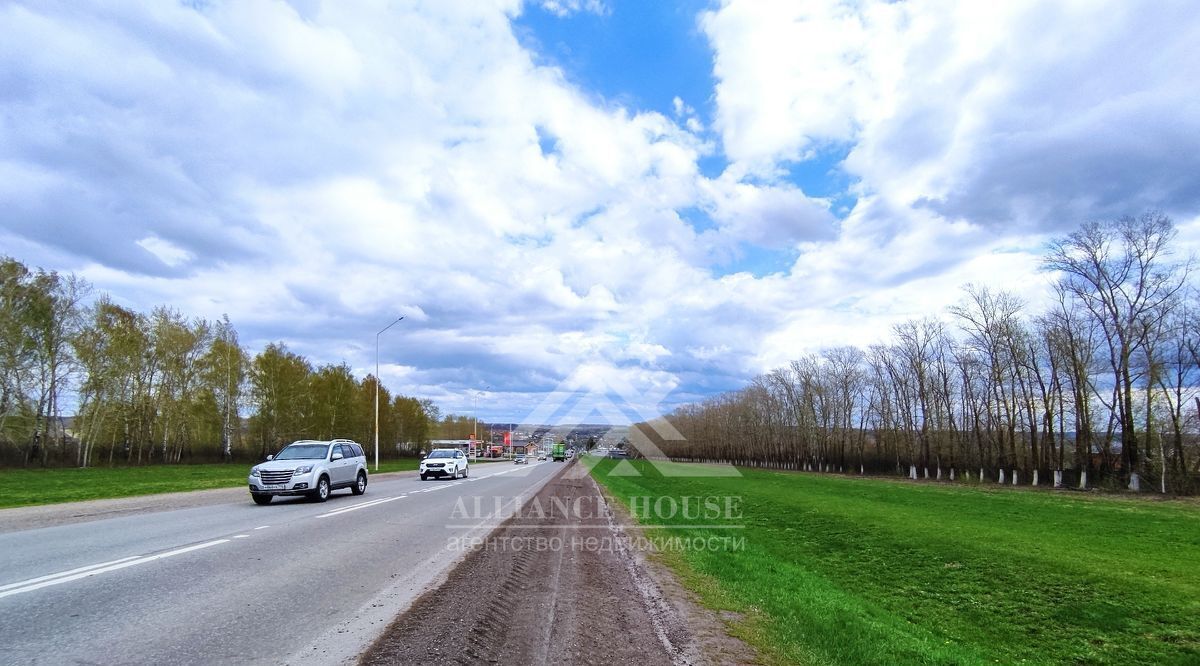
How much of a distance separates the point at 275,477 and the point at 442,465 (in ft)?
56.7

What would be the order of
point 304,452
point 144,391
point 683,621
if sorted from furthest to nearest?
point 144,391
point 304,452
point 683,621

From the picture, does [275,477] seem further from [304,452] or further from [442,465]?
[442,465]

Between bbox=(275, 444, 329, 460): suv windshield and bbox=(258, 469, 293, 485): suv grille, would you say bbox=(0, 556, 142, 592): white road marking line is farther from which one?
bbox=(275, 444, 329, 460): suv windshield

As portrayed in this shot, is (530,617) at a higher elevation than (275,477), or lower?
lower

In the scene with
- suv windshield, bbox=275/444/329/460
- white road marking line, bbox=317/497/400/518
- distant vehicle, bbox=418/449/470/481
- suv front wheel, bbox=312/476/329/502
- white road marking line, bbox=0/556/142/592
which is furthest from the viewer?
distant vehicle, bbox=418/449/470/481

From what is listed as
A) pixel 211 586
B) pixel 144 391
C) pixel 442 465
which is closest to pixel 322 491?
pixel 211 586

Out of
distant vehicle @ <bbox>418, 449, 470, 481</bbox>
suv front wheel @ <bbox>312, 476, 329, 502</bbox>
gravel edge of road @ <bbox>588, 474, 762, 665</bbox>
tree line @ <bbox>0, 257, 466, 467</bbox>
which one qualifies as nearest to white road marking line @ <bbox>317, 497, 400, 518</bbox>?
suv front wheel @ <bbox>312, 476, 329, 502</bbox>

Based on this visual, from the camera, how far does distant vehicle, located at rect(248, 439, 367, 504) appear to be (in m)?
17.6

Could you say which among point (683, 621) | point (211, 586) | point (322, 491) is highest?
point (211, 586)

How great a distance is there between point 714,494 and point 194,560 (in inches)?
890

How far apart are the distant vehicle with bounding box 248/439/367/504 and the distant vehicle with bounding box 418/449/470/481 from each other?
12.3 m

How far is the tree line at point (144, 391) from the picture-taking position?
1582 inches

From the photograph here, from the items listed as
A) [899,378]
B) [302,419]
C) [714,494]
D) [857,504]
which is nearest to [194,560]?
[857,504]

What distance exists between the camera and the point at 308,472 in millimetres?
18172
